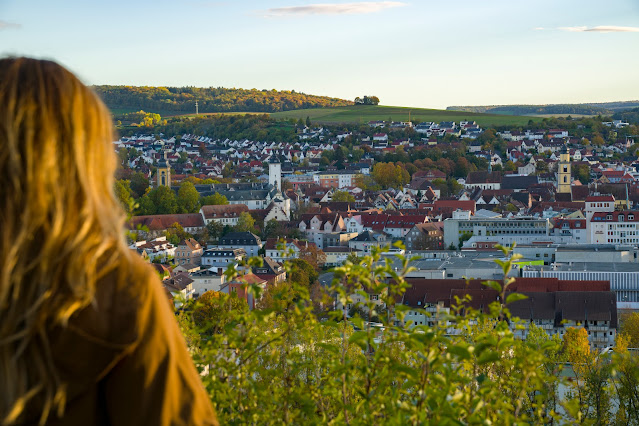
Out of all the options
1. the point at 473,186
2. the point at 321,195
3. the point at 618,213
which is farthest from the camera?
the point at 473,186

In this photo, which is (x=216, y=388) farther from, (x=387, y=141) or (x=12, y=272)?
(x=387, y=141)

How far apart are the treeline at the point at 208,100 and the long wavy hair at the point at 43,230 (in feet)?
296

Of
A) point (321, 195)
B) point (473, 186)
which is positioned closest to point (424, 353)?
point (321, 195)

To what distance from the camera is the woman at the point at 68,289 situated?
28.0 inches

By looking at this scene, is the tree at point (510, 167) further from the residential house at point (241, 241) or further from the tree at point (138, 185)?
the residential house at point (241, 241)

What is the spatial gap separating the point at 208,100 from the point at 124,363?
95.7 metres

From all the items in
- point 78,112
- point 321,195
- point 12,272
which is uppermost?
point 78,112

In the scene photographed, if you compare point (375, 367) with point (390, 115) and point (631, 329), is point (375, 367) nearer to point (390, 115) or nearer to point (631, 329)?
point (631, 329)

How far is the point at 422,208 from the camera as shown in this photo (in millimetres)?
40781

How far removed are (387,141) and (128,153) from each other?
65.3ft

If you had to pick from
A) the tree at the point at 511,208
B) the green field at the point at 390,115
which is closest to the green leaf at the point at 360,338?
the tree at the point at 511,208

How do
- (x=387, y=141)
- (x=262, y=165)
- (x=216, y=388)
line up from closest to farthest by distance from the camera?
(x=216, y=388) → (x=262, y=165) → (x=387, y=141)

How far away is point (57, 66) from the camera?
2.49ft

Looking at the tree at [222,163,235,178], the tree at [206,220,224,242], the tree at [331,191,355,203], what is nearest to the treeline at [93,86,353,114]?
the tree at [222,163,235,178]
